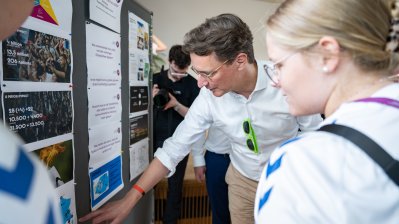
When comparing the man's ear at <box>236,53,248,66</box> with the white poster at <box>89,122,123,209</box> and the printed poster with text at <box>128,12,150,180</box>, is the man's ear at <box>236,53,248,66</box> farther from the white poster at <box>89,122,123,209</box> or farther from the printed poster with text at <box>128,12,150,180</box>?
the white poster at <box>89,122,123,209</box>

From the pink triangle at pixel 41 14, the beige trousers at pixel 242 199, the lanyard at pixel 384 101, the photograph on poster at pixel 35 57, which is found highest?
the pink triangle at pixel 41 14

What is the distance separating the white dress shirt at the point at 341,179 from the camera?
49 cm

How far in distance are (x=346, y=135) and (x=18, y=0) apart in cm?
51

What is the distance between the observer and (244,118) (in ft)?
4.61

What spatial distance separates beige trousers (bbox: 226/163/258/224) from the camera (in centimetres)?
152

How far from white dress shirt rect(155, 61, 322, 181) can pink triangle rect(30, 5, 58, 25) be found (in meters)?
0.71

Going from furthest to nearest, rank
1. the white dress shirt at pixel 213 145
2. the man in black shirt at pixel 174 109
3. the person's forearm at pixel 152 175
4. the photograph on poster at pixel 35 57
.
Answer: the man in black shirt at pixel 174 109, the white dress shirt at pixel 213 145, the person's forearm at pixel 152 175, the photograph on poster at pixel 35 57

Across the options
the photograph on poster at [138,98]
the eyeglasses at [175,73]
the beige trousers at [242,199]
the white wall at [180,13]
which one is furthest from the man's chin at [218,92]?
the white wall at [180,13]

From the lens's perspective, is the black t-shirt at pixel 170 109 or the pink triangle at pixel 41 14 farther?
the black t-shirt at pixel 170 109

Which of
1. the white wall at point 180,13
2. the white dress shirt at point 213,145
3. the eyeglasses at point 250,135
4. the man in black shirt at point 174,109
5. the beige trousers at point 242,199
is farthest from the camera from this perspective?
the white wall at point 180,13

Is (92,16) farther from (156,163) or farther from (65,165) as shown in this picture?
(156,163)

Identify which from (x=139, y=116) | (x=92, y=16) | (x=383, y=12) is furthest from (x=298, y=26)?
(x=139, y=116)

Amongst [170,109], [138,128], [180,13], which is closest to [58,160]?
[138,128]

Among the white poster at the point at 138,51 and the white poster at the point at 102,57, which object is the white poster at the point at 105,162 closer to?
the white poster at the point at 102,57
